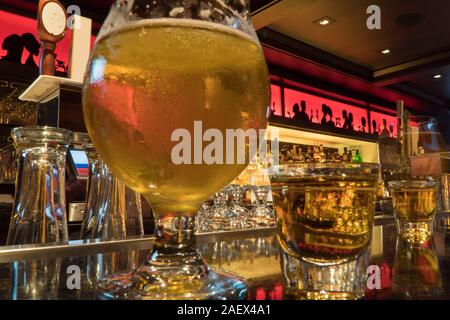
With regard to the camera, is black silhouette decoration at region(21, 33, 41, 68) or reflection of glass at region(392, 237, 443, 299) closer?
reflection of glass at region(392, 237, 443, 299)

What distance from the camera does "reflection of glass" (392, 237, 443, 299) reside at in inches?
14.0

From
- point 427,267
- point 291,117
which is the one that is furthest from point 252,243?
point 291,117

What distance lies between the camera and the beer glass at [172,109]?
379 mm

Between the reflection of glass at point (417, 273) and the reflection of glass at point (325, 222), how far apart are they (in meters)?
0.04

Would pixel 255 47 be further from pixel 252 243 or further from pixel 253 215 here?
pixel 253 215

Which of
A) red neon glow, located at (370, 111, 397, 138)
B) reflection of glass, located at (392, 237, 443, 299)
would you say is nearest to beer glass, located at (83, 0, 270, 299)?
reflection of glass, located at (392, 237, 443, 299)

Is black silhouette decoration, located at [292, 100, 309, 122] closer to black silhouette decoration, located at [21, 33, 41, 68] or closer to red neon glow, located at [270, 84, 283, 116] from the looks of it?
red neon glow, located at [270, 84, 283, 116]

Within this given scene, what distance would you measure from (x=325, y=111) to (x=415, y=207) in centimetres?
537

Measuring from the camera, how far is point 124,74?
1.28ft

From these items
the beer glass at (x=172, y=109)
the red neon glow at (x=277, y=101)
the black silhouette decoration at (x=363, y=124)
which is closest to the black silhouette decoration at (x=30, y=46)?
the red neon glow at (x=277, y=101)

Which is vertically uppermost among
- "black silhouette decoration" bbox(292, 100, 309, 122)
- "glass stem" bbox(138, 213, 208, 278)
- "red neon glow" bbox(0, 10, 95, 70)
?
"red neon glow" bbox(0, 10, 95, 70)

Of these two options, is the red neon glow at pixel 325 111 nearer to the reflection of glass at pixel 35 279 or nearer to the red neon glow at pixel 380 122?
the red neon glow at pixel 380 122

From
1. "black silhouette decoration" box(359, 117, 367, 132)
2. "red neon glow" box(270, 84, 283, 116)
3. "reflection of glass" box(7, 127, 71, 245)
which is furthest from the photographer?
"black silhouette decoration" box(359, 117, 367, 132)
